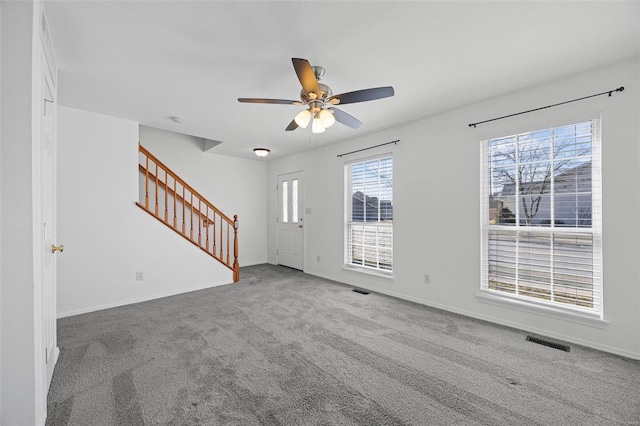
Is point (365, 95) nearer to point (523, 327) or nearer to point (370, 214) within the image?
Answer: point (370, 214)

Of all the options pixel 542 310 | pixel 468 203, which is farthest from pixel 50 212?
pixel 542 310

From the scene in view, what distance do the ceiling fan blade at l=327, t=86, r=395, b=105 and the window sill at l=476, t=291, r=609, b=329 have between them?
2529 millimetres

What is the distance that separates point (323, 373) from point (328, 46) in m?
2.54

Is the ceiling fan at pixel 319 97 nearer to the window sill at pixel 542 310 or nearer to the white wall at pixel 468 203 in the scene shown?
the white wall at pixel 468 203

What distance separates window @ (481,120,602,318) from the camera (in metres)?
2.52

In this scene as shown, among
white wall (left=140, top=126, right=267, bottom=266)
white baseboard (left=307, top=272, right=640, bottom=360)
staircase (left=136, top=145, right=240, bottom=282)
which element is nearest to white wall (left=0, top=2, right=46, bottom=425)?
staircase (left=136, top=145, right=240, bottom=282)

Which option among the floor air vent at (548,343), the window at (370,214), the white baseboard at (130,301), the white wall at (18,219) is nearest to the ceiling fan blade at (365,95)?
the white wall at (18,219)

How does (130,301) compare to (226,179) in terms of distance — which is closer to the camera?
(130,301)

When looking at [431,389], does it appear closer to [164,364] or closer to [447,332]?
[447,332]

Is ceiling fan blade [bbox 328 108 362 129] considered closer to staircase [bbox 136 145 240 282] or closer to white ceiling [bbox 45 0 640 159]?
white ceiling [bbox 45 0 640 159]

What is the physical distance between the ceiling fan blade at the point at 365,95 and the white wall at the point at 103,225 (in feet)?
10.3

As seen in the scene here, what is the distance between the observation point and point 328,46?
2096 millimetres

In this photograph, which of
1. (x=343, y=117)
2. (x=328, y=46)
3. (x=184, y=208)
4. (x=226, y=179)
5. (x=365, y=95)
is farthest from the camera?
(x=226, y=179)

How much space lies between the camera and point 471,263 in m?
3.24
